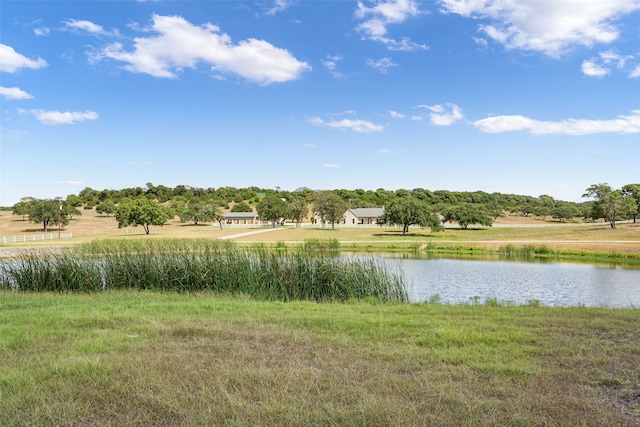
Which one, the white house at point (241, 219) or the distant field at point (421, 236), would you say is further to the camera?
the white house at point (241, 219)

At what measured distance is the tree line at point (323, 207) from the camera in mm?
63406

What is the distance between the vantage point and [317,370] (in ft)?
14.7

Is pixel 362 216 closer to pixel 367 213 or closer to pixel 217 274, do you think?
pixel 367 213


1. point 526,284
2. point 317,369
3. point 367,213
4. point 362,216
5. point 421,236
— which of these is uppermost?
point 367,213

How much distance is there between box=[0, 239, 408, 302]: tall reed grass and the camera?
12.4m

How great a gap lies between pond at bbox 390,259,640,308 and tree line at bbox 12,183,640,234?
34740 millimetres

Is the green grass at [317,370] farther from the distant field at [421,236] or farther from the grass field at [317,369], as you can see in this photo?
the distant field at [421,236]

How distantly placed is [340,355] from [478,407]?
5.94 ft

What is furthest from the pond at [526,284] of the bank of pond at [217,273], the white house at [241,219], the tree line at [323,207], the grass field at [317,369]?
the white house at [241,219]

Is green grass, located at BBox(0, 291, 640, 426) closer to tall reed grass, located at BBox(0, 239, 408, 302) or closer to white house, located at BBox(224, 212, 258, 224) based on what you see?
tall reed grass, located at BBox(0, 239, 408, 302)

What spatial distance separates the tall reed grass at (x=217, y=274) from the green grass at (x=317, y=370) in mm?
4842

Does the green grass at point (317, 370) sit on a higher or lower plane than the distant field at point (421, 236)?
higher

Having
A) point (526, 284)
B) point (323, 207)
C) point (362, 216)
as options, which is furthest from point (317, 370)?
point (362, 216)

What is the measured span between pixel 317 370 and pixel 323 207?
237ft
